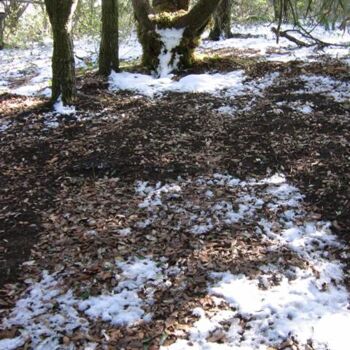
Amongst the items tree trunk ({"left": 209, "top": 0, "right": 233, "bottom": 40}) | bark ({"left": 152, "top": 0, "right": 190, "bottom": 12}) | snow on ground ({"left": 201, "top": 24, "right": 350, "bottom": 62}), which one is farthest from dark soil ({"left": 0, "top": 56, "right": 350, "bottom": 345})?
tree trunk ({"left": 209, "top": 0, "right": 233, "bottom": 40})

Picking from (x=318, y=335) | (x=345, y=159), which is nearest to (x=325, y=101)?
(x=345, y=159)

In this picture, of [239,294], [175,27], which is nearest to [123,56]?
[175,27]

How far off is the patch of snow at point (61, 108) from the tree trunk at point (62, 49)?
0.22 feet

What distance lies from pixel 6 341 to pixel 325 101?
22.4 ft

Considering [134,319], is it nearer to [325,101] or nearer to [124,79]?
[325,101]

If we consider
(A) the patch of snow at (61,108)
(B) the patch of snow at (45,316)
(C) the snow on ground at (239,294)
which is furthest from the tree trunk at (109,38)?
(B) the patch of snow at (45,316)

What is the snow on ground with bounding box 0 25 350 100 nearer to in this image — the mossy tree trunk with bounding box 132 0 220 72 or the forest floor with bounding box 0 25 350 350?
the mossy tree trunk with bounding box 132 0 220 72

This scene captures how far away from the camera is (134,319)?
156 inches

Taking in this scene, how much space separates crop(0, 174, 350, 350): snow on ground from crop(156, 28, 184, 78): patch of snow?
237 inches

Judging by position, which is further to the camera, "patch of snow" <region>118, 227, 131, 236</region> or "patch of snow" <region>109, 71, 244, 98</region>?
"patch of snow" <region>109, 71, 244, 98</region>

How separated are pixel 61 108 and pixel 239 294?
572 cm

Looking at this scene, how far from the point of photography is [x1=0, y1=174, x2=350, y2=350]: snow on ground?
376 centimetres

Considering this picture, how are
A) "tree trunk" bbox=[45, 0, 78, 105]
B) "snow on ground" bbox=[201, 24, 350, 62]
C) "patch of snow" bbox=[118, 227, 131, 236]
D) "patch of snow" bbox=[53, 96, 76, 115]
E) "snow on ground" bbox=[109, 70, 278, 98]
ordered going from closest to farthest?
"patch of snow" bbox=[118, 227, 131, 236]
"tree trunk" bbox=[45, 0, 78, 105]
"patch of snow" bbox=[53, 96, 76, 115]
"snow on ground" bbox=[109, 70, 278, 98]
"snow on ground" bbox=[201, 24, 350, 62]

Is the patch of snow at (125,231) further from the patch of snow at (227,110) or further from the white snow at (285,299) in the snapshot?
the patch of snow at (227,110)
